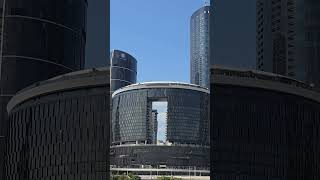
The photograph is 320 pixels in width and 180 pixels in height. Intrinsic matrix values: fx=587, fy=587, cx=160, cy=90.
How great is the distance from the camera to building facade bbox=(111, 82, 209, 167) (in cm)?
3645

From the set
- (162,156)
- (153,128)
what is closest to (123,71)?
(153,128)

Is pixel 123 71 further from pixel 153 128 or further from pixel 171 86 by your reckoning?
pixel 153 128

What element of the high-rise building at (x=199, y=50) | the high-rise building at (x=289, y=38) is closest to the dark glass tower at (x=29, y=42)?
the high-rise building at (x=289, y=38)

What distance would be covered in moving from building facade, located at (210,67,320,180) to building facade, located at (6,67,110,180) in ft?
52.7

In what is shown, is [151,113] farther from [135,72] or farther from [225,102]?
[225,102]

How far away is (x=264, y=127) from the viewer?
8338 centimetres

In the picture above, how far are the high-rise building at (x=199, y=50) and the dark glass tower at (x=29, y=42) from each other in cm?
6211

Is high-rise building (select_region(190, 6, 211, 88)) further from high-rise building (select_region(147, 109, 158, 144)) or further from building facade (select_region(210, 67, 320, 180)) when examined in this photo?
building facade (select_region(210, 67, 320, 180))

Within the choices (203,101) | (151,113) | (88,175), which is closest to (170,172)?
(151,113)

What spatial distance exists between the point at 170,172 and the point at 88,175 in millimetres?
31836

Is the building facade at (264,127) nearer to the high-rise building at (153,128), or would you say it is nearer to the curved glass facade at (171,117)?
the curved glass facade at (171,117)

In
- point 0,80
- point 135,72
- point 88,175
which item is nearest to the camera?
point 135,72

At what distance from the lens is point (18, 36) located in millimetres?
96750

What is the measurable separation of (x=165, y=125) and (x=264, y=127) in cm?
4552
